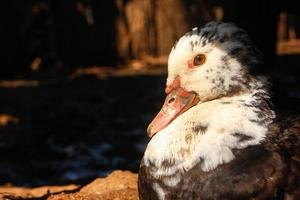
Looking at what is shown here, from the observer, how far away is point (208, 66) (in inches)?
134

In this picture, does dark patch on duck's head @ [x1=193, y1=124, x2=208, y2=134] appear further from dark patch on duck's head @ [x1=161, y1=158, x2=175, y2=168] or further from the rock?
the rock

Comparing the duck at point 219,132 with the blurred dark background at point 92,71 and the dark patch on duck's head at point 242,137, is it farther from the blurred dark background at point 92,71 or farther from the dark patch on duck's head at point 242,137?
the blurred dark background at point 92,71

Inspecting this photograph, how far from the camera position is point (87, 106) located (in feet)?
28.1

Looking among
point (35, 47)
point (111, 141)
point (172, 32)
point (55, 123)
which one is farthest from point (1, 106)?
point (172, 32)

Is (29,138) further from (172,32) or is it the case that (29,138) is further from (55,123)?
(172,32)

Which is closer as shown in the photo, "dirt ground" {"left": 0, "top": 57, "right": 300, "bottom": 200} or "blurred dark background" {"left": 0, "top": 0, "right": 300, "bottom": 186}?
"dirt ground" {"left": 0, "top": 57, "right": 300, "bottom": 200}

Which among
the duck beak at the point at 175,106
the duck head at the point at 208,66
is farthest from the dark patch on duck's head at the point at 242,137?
the duck beak at the point at 175,106

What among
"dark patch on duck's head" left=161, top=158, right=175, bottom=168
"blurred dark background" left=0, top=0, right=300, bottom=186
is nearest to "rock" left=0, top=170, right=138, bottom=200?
"dark patch on duck's head" left=161, top=158, right=175, bottom=168

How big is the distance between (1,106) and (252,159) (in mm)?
5924

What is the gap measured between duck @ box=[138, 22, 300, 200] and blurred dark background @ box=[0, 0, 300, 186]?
2.22 m

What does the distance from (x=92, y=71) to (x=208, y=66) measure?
7632 mm

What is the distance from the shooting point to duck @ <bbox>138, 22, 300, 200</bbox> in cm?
306

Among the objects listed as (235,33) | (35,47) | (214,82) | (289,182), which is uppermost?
(35,47)

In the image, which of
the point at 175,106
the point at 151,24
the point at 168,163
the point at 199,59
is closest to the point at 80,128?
the point at 151,24
